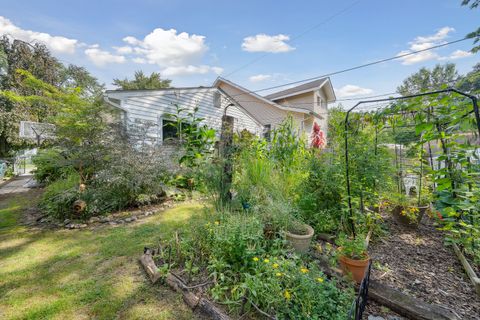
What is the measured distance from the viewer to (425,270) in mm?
2420

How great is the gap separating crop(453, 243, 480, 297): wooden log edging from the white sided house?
12.1ft

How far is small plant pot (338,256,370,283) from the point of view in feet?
6.97

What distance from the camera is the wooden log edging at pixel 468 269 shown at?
2013 mm

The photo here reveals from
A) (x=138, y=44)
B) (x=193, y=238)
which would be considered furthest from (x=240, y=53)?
(x=193, y=238)

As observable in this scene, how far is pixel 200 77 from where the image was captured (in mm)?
14289

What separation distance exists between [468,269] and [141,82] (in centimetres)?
2680

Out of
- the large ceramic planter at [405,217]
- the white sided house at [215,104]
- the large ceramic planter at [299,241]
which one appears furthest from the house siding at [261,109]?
the large ceramic planter at [299,241]

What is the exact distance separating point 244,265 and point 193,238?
30.6 inches

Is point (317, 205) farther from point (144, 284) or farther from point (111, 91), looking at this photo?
point (111, 91)

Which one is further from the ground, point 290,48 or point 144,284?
point 290,48

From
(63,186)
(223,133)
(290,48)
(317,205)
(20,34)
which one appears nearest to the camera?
(317,205)

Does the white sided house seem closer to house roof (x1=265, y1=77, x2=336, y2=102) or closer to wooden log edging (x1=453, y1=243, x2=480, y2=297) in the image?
house roof (x1=265, y1=77, x2=336, y2=102)

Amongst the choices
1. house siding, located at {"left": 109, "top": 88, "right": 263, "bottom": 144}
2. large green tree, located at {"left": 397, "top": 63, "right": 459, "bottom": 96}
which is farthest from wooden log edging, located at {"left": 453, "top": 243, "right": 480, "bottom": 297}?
large green tree, located at {"left": 397, "top": 63, "right": 459, "bottom": 96}

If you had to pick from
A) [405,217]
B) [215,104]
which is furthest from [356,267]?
[215,104]
